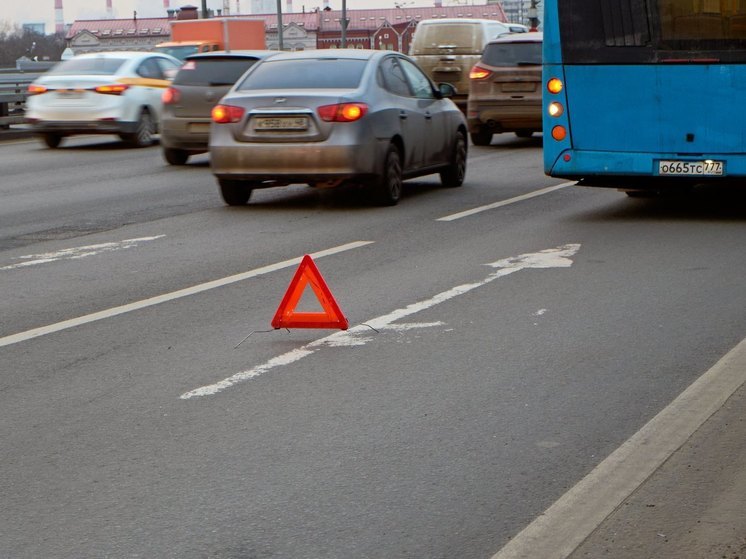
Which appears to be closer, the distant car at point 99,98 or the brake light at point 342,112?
the brake light at point 342,112

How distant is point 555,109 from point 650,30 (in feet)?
3.60

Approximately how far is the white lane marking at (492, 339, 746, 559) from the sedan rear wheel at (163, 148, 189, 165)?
14455 mm

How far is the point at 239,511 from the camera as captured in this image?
479 cm

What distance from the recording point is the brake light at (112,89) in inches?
926

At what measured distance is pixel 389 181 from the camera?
14.3 m

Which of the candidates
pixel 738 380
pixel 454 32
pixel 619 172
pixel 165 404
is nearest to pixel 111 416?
pixel 165 404

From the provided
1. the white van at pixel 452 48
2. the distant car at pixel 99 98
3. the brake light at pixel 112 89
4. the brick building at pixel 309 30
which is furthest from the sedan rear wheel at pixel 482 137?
the brick building at pixel 309 30

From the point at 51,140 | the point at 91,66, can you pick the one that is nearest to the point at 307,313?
the point at 91,66

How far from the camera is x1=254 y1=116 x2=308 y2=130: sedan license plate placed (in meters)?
13.8

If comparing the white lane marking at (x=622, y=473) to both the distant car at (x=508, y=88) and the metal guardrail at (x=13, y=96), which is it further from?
the metal guardrail at (x=13, y=96)

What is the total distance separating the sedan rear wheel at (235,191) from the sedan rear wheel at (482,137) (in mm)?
9472

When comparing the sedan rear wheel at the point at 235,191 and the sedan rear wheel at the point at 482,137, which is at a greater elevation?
the sedan rear wheel at the point at 482,137

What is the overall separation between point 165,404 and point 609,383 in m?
2.03

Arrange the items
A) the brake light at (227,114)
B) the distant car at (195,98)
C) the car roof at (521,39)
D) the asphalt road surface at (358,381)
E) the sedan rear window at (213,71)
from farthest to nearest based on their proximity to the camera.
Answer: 1. the car roof at (521,39)
2. the sedan rear window at (213,71)
3. the distant car at (195,98)
4. the brake light at (227,114)
5. the asphalt road surface at (358,381)
